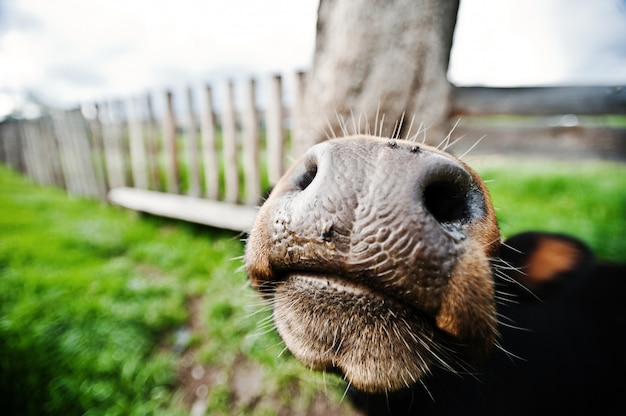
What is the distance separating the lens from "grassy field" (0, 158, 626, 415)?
6.70 feet

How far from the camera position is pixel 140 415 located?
6.45 feet

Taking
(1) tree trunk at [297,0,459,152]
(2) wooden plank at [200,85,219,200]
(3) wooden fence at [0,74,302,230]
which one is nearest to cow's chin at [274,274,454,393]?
(1) tree trunk at [297,0,459,152]

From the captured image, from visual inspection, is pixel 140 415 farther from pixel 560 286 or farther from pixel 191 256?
pixel 560 286

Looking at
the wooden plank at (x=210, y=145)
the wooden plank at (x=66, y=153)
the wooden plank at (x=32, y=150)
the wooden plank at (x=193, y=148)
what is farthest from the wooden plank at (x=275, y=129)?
the wooden plank at (x=32, y=150)

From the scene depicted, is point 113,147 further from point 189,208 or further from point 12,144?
point 12,144

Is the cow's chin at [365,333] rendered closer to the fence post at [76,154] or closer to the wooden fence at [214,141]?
the wooden fence at [214,141]

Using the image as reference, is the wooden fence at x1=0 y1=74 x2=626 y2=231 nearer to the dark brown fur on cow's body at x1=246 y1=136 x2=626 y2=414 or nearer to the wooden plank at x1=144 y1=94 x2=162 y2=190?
the wooden plank at x1=144 y1=94 x2=162 y2=190

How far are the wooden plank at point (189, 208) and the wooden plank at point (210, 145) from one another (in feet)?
0.72

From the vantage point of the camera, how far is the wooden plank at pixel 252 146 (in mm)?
3979

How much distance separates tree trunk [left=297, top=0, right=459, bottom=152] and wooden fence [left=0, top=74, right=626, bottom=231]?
2.33 feet

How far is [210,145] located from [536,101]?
3777 millimetres

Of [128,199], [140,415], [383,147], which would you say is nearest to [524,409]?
[383,147]

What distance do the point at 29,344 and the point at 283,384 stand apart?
1779mm

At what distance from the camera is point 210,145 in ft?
14.7
